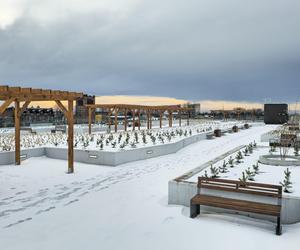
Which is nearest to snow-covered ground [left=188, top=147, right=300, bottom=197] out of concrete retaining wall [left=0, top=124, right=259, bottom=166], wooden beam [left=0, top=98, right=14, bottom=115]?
concrete retaining wall [left=0, top=124, right=259, bottom=166]

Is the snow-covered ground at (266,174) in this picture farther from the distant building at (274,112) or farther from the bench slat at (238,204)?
the distant building at (274,112)

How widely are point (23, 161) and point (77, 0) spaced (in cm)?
622

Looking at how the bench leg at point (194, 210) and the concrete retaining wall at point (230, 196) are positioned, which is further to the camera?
the bench leg at point (194, 210)

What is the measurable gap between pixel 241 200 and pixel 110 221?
2.39 m

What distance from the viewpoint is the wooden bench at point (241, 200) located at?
4.91 meters

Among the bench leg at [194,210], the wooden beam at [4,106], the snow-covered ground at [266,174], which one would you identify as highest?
the wooden beam at [4,106]

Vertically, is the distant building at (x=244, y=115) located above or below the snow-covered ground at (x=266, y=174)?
above

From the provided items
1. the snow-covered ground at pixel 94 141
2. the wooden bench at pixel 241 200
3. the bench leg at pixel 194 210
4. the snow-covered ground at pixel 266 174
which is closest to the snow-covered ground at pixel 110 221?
the bench leg at pixel 194 210

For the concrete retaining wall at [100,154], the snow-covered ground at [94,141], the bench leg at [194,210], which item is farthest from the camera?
the snow-covered ground at [94,141]

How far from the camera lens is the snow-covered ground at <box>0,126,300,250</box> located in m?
4.50

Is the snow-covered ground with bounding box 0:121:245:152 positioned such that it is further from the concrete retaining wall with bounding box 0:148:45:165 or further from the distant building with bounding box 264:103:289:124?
the distant building with bounding box 264:103:289:124

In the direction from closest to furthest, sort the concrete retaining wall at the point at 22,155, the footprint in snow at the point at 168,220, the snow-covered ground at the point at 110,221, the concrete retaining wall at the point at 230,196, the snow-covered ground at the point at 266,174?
the snow-covered ground at the point at 110,221, the concrete retaining wall at the point at 230,196, the footprint in snow at the point at 168,220, the snow-covered ground at the point at 266,174, the concrete retaining wall at the point at 22,155

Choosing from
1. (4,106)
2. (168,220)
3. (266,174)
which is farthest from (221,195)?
(4,106)

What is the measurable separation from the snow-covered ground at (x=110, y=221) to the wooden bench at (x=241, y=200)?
0.28 meters
